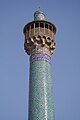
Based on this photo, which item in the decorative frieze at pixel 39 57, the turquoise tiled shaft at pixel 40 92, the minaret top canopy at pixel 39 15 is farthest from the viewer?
the minaret top canopy at pixel 39 15

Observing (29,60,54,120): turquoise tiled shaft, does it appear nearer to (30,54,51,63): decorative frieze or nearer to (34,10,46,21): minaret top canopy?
(30,54,51,63): decorative frieze

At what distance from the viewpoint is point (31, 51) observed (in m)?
7.98

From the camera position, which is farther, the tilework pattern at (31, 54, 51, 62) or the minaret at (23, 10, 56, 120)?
the tilework pattern at (31, 54, 51, 62)

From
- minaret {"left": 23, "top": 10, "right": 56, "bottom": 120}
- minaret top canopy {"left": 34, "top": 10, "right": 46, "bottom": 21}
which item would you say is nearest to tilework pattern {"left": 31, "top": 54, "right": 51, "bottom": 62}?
minaret {"left": 23, "top": 10, "right": 56, "bottom": 120}

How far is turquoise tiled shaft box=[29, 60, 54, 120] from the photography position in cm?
684

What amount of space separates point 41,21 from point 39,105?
2.68 metres

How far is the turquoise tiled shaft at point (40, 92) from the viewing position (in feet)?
22.4

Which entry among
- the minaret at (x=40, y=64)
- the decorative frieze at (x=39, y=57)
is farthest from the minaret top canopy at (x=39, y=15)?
the decorative frieze at (x=39, y=57)

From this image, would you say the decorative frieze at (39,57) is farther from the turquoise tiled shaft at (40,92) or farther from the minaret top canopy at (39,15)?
the minaret top canopy at (39,15)

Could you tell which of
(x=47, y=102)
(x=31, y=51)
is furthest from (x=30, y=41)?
(x=47, y=102)

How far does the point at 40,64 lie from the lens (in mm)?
7555

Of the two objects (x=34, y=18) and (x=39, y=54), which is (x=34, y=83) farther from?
(x=34, y=18)

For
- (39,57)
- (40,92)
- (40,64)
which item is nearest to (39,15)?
(39,57)

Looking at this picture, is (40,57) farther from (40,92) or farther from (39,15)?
(39,15)
